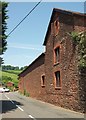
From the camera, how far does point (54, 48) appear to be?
27375mm

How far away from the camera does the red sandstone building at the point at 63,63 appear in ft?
68.1

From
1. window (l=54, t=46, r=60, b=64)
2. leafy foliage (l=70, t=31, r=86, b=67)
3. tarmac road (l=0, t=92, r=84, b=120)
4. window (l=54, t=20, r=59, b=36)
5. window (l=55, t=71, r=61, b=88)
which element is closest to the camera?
tarmac road (l=0, t=92, r=84, b=120)

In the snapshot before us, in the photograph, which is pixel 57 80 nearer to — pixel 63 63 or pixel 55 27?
pixel 63 63

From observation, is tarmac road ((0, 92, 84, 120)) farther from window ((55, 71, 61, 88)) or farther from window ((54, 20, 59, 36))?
window ((54, 20, 59, 36))

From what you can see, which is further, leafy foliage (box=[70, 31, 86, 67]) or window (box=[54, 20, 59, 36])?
window (box=[54, 20, 59, 36])

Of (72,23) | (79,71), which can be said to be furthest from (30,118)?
(72,23)

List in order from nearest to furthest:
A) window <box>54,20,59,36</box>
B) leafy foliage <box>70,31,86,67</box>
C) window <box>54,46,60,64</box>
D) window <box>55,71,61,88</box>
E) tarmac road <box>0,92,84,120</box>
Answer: tarmac road <box>0,92,84,120</box>, leafy foliage <box>70,31,86,67</box>, window <box>55,71,61,88</box>, window <box>54,46,60,64</box>, window <box>54,20,59,36</box>

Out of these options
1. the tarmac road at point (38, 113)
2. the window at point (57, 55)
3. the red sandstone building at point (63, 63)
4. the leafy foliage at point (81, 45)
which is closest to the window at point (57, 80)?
the red sandstone building at point (63, 63)

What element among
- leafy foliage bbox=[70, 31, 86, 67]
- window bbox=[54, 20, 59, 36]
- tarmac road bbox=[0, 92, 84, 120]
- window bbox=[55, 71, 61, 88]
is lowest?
tarmac road bbox=[0, 92, 84, 120]

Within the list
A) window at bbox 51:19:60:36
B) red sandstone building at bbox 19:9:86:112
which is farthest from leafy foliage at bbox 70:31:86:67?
window at bbox 51:19:60:36

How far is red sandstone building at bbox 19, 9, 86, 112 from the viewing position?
20766 millimetres

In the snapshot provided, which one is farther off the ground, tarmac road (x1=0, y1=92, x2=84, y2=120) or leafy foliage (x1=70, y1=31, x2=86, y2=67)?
leafy foliage (x1=70, y1=31, x2=86, y2=67)

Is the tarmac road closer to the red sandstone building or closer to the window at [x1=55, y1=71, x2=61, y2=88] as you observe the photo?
the red sandstone building

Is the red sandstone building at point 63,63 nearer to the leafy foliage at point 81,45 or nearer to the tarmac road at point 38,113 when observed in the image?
the leafy foliage at point 81,45
